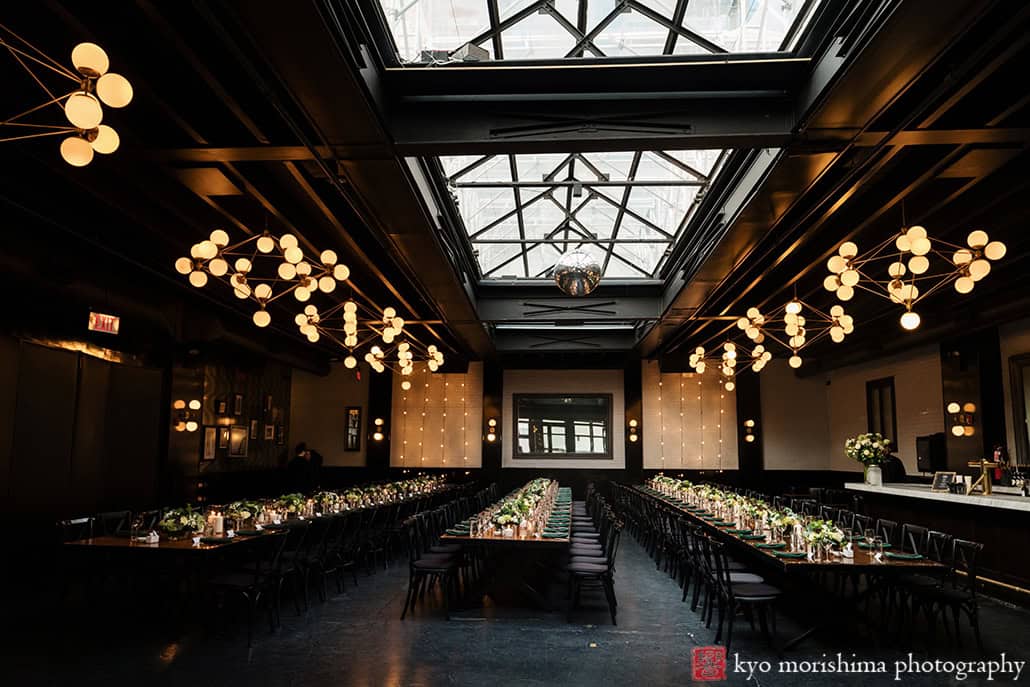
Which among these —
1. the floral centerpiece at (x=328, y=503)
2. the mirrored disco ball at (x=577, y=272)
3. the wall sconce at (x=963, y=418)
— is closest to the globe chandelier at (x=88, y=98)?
the mirrored disco ball at (x=577, y=272)

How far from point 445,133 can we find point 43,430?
6.72m

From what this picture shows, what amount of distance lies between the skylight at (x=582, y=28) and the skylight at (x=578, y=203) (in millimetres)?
1240

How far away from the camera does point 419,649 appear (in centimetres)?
550

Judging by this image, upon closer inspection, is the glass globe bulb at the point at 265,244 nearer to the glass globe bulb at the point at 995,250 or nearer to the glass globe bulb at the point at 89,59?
the glass globe bulb at the point at 89,59

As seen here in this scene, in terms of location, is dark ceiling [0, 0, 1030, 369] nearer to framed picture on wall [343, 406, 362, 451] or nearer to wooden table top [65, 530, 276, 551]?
wooden table top [65, 530, 276, 551]

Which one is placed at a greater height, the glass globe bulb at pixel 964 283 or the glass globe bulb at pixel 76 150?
the glass globe bulb at pixel 964 283

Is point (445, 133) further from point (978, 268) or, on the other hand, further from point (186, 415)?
point (186, 415)

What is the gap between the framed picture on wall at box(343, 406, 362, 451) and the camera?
17578mm

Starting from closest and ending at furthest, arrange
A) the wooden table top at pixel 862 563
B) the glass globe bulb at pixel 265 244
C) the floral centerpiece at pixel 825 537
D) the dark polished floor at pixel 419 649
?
the dark polished floor at pixel 419 649
the wooden table top at pixel 862 563
the floral centerpiece at pixel 825 537
the glass globe bulb at pixel 265 244

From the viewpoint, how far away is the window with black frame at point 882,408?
1358 cm

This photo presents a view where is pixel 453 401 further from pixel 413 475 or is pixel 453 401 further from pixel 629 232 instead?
pixel 629 232

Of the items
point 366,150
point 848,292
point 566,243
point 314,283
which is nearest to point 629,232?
point 566,243

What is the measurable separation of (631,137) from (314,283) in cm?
344

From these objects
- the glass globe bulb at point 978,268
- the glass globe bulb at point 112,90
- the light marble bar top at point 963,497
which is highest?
the glass globe bulb at point 112,90
